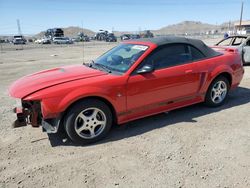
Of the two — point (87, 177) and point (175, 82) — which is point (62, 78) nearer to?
point (87, 177)

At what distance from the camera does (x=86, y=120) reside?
3.65m

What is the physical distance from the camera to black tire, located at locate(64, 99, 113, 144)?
351cm

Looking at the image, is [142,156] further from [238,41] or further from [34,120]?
[238,41]

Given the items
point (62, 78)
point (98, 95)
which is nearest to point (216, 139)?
point (98, 95)

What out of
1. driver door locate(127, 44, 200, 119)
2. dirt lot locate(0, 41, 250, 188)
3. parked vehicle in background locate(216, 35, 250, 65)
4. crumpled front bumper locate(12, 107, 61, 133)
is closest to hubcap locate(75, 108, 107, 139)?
dirt lot locate(0, 41, 250, 188)

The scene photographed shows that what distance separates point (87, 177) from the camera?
2.94 m

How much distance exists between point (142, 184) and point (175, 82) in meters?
2.08

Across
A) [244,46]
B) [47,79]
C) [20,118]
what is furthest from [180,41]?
[244,46]

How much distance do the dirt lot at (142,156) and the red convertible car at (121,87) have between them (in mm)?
303

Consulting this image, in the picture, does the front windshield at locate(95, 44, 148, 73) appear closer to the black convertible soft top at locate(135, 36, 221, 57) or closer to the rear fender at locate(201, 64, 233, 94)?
the black convertible soft top at locate(135, 36, 221, 57)

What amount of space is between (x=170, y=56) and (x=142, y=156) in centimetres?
195

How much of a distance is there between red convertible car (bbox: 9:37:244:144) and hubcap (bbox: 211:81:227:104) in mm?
22

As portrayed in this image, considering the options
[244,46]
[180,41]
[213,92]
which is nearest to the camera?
[180,41]

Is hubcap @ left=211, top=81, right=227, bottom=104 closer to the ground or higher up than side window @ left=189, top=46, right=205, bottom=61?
closer to the ground
